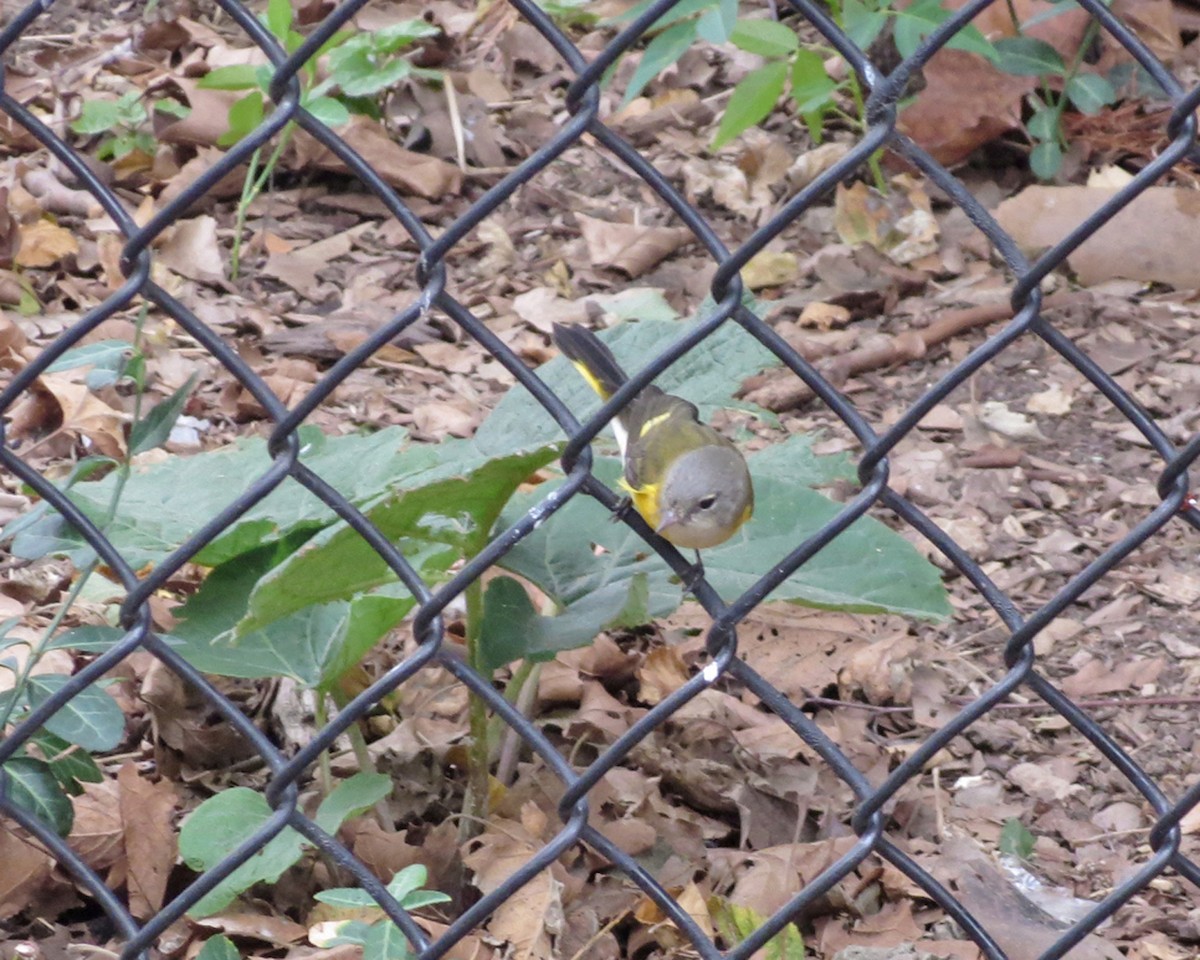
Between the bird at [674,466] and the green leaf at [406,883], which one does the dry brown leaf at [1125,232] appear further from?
the green leaf at [406,883]

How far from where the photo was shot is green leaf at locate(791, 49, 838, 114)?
Answer: 495cm

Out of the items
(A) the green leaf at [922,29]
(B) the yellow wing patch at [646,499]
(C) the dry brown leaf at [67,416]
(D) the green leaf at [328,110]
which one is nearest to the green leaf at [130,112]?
(D) the green leaf at [328,110]

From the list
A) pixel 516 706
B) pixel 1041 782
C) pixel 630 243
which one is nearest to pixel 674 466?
pixel 516 706

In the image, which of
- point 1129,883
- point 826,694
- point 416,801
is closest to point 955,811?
point 826,694

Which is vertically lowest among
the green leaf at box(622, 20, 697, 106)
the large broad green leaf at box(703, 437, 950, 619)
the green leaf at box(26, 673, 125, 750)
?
the green leaf at box(26, 673, 125, 750)

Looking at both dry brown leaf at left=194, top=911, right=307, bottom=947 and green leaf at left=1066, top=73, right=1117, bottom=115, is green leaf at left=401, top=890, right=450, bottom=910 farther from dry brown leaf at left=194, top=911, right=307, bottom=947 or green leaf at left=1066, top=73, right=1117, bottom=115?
green leaf at left=1066, top=73, right=1117, bottom=115

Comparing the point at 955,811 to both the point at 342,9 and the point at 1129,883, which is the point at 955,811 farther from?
the point at 342,9

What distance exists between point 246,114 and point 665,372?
9.16ft

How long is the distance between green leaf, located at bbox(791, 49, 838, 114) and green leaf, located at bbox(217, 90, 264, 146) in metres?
1.90

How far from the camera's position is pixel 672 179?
18.9 ft

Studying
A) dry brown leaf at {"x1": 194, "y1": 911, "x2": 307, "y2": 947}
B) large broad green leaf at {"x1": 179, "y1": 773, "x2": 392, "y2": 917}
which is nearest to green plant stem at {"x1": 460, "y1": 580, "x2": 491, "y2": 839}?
large broad green leaf at {"x1": 179, "y1": 773, "x2": 392, "y2": 917}

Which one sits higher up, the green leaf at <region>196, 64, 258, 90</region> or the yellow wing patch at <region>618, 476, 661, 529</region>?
the green leaf at <region>196, 64, 258, 90</region>

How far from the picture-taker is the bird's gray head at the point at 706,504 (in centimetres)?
280

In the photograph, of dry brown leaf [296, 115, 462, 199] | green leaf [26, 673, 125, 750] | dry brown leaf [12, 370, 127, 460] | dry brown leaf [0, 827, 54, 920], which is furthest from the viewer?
dry brown leaf [296, 115, 462, 199]
